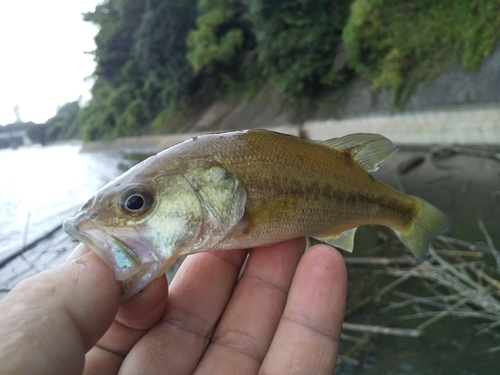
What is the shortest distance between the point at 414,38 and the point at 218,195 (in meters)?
14.5

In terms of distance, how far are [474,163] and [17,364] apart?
40.1 feet

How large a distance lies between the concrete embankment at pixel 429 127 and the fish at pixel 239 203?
1025 cm

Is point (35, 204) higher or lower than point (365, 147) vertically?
lower

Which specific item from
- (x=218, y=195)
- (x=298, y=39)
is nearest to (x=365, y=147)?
(x=218, y=195)

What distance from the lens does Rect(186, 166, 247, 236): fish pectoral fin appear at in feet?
6.66

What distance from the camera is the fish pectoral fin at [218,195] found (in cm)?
203

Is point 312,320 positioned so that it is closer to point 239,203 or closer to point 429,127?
point 239,203

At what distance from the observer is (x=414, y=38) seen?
13.5 metres

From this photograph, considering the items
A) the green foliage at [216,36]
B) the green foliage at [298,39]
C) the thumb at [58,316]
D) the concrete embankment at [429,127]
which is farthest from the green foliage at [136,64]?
the thumb at [58,316]

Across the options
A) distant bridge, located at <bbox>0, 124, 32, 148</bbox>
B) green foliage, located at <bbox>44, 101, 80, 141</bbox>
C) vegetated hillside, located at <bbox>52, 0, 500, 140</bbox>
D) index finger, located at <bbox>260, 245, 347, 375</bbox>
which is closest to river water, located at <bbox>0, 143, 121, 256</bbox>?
index finger, located at <bbox>260, 245, 347, 375</bbox>

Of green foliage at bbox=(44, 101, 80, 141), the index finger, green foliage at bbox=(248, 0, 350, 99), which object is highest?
green foliage at bbox=(248, 0, 350, 99)

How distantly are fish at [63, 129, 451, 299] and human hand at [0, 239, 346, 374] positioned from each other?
0.17m

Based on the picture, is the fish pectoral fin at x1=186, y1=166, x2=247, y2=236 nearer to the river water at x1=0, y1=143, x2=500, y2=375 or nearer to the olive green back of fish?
the olive green back of fish

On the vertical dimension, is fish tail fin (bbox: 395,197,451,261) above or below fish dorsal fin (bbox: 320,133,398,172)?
below
